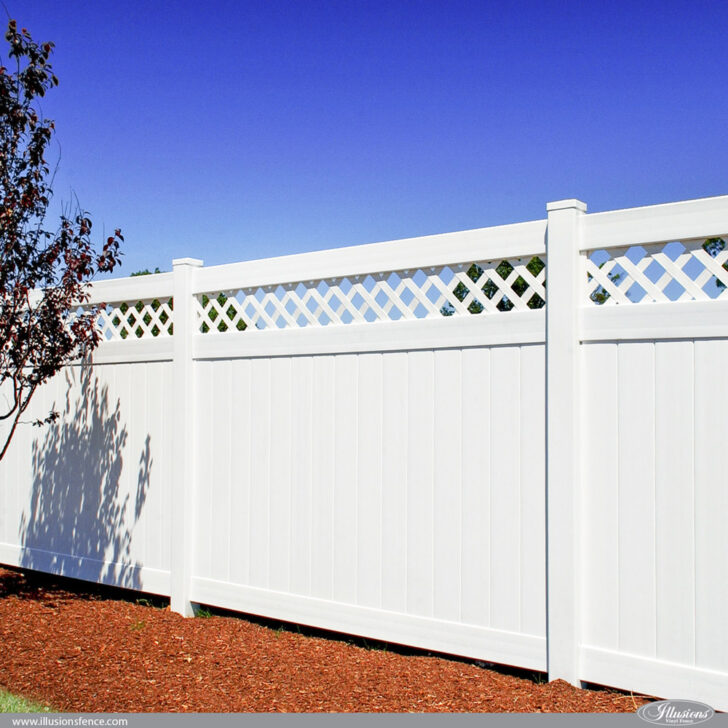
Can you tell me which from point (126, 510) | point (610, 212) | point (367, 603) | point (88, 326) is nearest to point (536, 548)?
point (367, 603)

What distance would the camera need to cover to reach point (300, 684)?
427cm

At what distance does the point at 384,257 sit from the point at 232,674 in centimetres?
250

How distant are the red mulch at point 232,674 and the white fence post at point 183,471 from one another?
205 mm

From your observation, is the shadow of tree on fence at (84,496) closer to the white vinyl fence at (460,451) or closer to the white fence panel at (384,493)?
the white vinyl fence at (460,451)

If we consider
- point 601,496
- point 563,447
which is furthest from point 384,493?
point 601,496

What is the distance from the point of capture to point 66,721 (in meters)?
3.75

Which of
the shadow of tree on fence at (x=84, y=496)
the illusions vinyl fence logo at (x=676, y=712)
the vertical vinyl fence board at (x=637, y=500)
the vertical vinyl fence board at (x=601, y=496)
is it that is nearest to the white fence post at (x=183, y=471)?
the shadow of tree on fence at (x=84, y=496)

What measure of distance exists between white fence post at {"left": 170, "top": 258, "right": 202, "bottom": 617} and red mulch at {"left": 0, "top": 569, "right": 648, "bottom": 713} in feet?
0.67

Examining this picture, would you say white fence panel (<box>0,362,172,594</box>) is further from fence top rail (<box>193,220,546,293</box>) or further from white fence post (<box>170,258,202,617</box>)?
fence top rail (<box>193,220,546,293</box>)

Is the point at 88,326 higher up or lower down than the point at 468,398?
higher up

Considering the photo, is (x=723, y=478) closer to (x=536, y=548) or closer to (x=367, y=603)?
(x=536, y=548)

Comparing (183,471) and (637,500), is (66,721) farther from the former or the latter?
(637,500)

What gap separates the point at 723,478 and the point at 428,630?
1807 mm

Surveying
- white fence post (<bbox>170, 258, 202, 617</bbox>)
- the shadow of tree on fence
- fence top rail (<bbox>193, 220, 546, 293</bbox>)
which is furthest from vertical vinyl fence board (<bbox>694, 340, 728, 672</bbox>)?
the shadow of tree on fence
